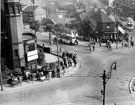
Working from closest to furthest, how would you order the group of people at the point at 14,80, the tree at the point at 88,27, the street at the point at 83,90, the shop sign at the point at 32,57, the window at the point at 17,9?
1. the street at the point at 83,90
2. the group of people at the point at 14,80
3. the window at the point at 17,9
4. the shop sign at the point at 32,57
5. the tree at the point at 88,27

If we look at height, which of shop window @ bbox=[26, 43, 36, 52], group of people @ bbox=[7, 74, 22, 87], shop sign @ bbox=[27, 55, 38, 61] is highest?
shop window @ bbox=[26, 43, 36, 52]

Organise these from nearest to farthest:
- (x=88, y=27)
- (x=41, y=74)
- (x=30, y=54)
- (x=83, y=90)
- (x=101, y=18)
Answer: (x=83, y=90), (x=41, y=74), (x=30, y=54), (x=88, y=27), (x=101, y=18)

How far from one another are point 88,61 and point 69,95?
1499 cm

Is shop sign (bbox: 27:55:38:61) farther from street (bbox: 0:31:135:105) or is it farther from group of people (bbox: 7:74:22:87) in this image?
street (bbox: 0:31:135:105)

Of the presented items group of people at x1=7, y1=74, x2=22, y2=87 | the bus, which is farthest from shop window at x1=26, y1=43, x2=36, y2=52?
the bus

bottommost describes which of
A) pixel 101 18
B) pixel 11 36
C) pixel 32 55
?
pixel 32 55

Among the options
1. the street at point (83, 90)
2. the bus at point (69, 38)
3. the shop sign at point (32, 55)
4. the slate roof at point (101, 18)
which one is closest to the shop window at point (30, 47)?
the shop sign at point (32, 55)

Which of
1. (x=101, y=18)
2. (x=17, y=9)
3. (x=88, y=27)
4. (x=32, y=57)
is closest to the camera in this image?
(x=17, y=9)

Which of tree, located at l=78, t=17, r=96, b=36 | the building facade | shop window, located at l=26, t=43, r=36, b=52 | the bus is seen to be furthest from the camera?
tree, located at l=78, t=17, r=96, b=36

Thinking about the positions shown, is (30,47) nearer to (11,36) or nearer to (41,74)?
(11,36)

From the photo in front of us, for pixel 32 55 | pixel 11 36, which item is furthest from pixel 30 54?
pixel 11 36

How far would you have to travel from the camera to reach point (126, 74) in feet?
119

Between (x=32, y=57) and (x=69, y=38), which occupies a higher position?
(x=69, y=38)

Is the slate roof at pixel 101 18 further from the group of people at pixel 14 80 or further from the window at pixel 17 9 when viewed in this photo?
the group of people at pixel 14 80
